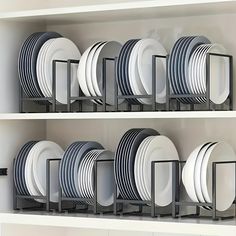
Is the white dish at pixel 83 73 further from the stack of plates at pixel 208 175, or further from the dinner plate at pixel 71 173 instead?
the stack of plates at pixel 208 175

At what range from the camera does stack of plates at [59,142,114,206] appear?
298 centimetres

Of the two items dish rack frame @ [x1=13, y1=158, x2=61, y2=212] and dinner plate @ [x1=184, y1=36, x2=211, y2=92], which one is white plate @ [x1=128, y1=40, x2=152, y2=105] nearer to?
dinner plate @ [x1=184, y1=36, x2=211, y2=92]

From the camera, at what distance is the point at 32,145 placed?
3.12 m

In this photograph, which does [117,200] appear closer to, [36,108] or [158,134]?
[158,134]

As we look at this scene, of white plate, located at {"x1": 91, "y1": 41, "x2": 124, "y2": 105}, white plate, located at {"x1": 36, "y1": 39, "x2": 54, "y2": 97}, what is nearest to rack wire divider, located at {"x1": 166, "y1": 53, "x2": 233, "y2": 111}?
white plate, located at {"x1": 91, "y1": 41, "x2": 124, "y2": 105}

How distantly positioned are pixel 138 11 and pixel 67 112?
16.5 inches

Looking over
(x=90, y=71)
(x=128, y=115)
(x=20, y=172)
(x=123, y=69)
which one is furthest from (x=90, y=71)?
(x=20, y=172)

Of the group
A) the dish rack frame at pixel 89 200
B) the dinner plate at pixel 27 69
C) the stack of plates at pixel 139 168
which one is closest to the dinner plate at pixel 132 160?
the stack of plates at pixel 139 168

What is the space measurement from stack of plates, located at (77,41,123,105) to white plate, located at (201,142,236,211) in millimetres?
398

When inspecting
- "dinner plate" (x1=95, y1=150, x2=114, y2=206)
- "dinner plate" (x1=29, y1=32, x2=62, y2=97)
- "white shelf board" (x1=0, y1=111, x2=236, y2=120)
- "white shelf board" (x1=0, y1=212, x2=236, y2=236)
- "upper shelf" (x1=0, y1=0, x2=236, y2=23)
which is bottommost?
"white shelf board" (x1=0, y1=212, x2=236, y2=236)

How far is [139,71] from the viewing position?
2896 millimetres

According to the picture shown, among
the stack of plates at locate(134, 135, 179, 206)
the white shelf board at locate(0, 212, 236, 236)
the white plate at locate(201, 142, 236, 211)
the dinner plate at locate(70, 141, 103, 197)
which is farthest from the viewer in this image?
the dinner plate at locate(70, 141, 103, 197)

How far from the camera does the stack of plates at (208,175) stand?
9.10 ft

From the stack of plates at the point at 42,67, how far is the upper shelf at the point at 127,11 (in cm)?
9
